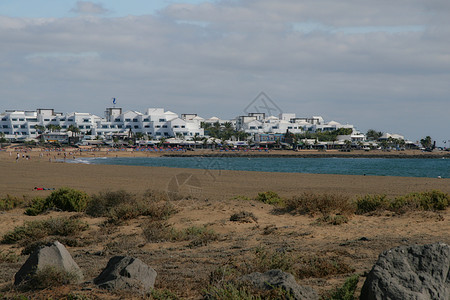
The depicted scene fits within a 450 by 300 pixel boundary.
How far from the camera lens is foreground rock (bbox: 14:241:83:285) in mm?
6246

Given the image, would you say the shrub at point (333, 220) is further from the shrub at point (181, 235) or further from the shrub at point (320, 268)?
the shrub at point (320, 268)

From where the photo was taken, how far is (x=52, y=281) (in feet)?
19.9

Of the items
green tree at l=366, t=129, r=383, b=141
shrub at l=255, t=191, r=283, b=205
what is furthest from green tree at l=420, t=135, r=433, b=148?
shrub at l=255, t=191, r=283, b=205

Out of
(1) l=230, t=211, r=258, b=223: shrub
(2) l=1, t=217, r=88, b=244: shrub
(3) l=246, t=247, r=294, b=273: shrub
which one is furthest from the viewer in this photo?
(1) l=230, t=211, r=258, b=223: shrub

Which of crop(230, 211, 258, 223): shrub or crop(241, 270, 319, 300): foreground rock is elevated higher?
crop(241, 270, 319, 300): foreground rock

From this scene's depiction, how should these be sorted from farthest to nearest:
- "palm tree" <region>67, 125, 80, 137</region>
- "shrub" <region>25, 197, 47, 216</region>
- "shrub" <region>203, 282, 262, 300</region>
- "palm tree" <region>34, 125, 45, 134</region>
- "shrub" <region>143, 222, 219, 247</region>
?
"palm tree" <region>34, 125, 45, 134</region>, "palm tree" <region>67, 125, 80, 137</region>, "shrub" <region>25, 197, 47, 216</region>, "shrub" <region>143, 222, 219, 247</region>, "shrub" <region>203, 282, 262, 300</region>

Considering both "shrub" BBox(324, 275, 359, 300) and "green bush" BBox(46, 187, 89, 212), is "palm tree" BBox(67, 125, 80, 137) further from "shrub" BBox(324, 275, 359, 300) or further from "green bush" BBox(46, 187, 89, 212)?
"shrub" BBox(324, 275, 359, 300)

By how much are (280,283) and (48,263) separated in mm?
3325

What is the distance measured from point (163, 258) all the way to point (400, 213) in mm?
7539

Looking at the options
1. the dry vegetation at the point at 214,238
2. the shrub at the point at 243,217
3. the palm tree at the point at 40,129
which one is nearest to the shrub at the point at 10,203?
the dry vegetation at the point at 214,238

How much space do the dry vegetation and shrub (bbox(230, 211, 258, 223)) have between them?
0.09 feet

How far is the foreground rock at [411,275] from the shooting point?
15.8 ft

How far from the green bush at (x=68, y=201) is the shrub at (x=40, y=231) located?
3.70m

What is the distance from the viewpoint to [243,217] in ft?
41.7
